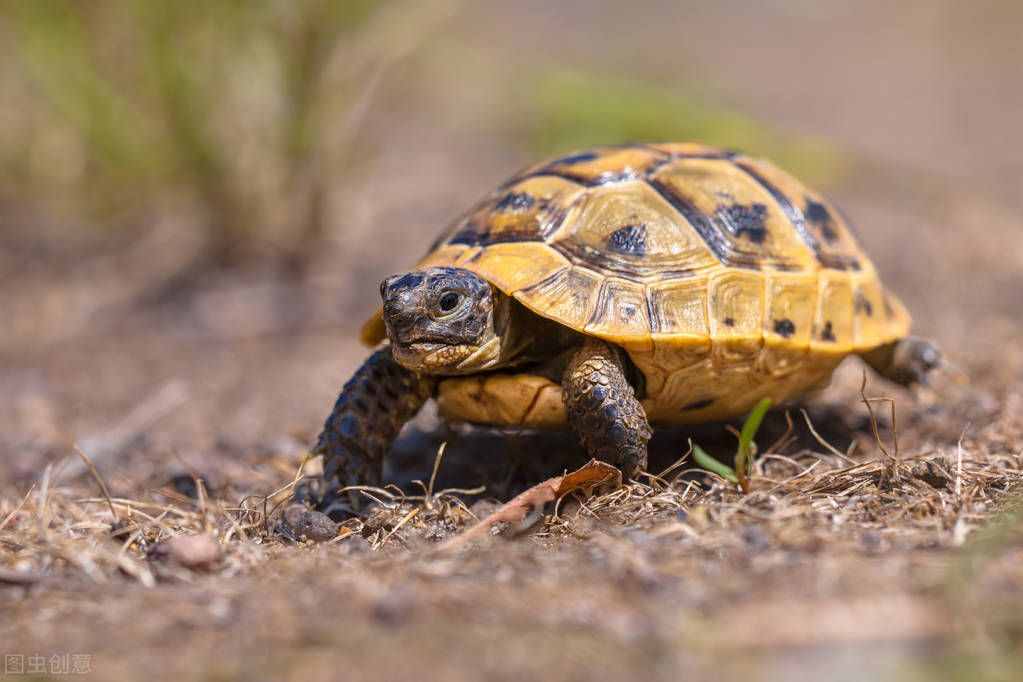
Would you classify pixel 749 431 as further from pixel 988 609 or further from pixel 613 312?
pixel 988 609

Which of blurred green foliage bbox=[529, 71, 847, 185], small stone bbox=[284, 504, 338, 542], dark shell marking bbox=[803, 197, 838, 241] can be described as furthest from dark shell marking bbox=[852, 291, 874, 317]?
blurred green foliage bbox=[529, 71, 847, 185]

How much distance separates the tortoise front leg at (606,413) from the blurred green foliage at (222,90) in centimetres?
420

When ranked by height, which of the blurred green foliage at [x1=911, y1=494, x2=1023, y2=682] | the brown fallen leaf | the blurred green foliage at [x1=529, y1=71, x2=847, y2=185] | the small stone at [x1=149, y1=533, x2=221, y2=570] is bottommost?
the small stone at [x1=149, y1=533, x2=221, y2=570]

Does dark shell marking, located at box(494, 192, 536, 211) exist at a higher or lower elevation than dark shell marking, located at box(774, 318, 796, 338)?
higher

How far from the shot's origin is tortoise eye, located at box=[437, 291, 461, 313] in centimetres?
285

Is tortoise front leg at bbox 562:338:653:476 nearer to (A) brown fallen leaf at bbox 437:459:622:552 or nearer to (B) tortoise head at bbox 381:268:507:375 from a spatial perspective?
(A) brown fallen leaf at bbox 437:459:622:552

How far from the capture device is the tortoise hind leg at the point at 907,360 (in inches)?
144

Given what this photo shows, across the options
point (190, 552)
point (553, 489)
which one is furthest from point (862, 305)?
point (190, 552)

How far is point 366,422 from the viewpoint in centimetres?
310

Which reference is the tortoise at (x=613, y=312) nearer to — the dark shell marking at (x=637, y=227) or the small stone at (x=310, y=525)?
the dark shell marking at (x=637, y=227)

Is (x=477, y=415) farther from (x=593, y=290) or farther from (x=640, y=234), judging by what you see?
(x=640, y=234)

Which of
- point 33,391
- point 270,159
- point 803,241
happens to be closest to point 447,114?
point 270,159

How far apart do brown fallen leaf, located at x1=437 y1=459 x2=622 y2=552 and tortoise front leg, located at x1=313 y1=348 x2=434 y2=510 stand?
610 mm

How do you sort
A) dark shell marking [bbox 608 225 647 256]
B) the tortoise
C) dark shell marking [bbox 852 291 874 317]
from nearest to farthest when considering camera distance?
the tortoise → dark shell marking [bbox 608 225 647 256] → dark shell marking [bbox 852 291 874 317]
